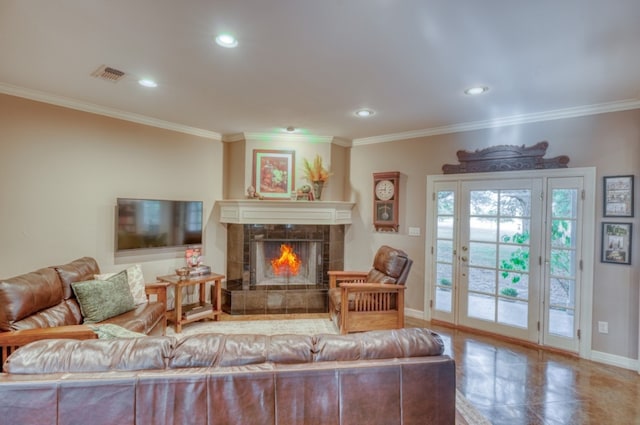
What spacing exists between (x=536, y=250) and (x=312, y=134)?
327cm

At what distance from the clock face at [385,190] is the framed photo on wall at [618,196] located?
2.36m

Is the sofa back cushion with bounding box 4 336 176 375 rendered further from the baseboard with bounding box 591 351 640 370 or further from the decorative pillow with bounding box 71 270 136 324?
the baseboard with bounding box 591 351 640 370

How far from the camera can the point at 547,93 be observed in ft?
9.85


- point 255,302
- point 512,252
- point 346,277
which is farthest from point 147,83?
point 512,252

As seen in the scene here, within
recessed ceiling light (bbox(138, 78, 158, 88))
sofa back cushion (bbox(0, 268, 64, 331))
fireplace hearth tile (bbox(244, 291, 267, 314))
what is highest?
recessed ceiling light (bbox(138, 78, 158, 88))

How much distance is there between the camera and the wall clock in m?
4.70

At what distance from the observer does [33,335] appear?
221 centimetres

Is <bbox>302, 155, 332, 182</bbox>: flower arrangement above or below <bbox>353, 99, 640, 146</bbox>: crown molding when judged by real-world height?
below

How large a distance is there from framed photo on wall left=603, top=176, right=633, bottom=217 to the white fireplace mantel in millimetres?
3065

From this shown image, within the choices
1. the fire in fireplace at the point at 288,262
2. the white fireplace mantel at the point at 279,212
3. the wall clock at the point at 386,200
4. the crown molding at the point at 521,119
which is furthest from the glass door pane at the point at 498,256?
the fire in fireplace at the point at 288,262

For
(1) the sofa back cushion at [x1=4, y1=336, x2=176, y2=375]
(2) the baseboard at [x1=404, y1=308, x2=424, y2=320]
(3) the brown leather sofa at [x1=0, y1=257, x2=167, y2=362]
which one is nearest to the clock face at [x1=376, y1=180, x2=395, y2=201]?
(2) the baseboard at [x1=404, y1=308, x2=424, y2=320]

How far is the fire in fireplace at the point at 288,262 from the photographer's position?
4957 mm

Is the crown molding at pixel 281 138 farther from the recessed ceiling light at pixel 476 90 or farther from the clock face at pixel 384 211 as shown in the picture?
the recessed ceiling light at pixel 476 90

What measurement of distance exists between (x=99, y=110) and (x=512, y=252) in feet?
16.9
